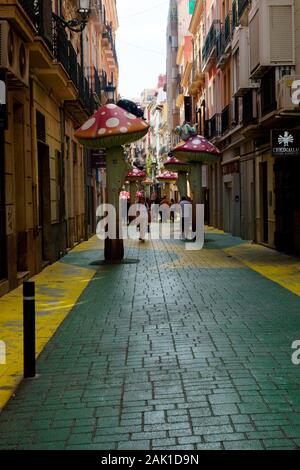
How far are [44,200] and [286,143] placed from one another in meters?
6.07

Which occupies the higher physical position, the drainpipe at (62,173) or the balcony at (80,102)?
the balcony at (80,102)

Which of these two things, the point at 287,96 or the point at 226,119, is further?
the point at 226,119

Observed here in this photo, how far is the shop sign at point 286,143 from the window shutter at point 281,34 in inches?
93.4

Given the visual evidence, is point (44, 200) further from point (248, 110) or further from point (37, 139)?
point (248, 110)

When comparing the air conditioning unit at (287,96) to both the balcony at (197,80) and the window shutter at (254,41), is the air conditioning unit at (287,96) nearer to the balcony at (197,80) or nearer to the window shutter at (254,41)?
the window shutter at (254,41)

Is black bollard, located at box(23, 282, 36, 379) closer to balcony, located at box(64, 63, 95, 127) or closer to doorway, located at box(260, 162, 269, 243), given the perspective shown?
balcony, located at box(64, 63, 95, 127)

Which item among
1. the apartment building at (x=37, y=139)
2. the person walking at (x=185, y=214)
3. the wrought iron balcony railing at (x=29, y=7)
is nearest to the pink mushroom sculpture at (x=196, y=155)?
the person walking at (x=185, y=214)

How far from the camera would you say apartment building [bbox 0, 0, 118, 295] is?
10.9 metres

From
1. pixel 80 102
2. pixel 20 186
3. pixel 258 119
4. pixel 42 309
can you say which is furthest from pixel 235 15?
pixel 42 309

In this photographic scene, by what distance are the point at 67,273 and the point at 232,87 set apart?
49.3 feet

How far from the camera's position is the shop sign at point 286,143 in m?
15.8

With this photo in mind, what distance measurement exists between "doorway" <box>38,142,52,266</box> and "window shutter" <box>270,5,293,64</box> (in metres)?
6.42

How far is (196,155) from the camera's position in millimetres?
23016

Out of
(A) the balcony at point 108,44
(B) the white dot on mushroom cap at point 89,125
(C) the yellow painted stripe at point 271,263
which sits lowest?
(C) the yellow painted stripe at point 271,263
